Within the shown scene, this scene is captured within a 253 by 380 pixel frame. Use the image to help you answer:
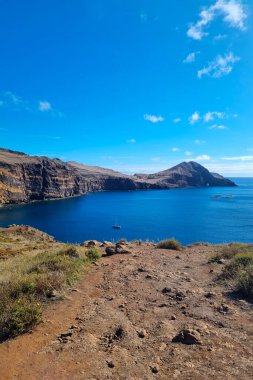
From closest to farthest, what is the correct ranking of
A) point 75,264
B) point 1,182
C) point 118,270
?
point 75,264 < point 118,270 < point 1,182

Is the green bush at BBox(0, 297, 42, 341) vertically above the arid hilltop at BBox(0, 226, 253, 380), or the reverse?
the green bush at BBox(0, 297, 42, 341)

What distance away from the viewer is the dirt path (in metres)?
5.68

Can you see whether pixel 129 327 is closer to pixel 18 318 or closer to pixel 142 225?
pixel 18 318

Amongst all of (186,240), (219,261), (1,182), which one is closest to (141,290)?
(219,261)

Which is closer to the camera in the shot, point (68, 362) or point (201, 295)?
point (68, 362)

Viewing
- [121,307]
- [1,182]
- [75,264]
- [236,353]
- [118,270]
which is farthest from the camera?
[1,182]

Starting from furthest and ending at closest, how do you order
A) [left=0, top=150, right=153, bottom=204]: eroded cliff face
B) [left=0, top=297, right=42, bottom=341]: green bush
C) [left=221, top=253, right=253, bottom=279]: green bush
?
1. [left=0, top=150, right=153, bottom=204]: eroded cliff face
2. [left=221, top=253, right=253, bottom=279]: green bush
3. [left=0, top=297, right=42, bottom=341]: green bush

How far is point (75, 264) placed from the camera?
40.4ft

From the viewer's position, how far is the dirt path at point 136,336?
5.68 meters

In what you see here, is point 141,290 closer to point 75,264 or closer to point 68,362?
point 75,264

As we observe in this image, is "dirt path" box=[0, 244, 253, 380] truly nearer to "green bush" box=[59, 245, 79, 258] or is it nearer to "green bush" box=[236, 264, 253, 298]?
"green bush" box=[236, 264, 253, 298]

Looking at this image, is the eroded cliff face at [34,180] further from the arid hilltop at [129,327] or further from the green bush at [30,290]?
the arid hilltop at [129,327]

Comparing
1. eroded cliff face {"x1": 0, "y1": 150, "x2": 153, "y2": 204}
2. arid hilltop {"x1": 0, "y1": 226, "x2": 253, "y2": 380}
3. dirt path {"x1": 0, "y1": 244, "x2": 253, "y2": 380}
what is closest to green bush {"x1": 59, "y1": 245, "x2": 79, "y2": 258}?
arid hilltop {"x1": 0, "y1": 226, "x2": 253, "y2": 380}

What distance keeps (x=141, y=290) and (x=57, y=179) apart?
507 ft
